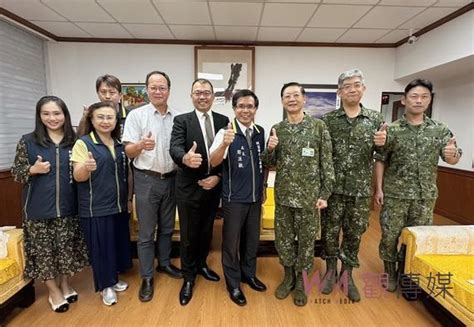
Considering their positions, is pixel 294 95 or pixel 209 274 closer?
pixel 294 95

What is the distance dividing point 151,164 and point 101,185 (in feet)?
1.20

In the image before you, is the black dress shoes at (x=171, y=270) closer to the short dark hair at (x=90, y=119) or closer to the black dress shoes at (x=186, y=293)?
the black dress shoes at (x=186, y=293)

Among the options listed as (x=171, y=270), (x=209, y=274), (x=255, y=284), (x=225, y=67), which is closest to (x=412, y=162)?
(x=255, y=284)

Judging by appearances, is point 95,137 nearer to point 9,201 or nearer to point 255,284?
point 255,284

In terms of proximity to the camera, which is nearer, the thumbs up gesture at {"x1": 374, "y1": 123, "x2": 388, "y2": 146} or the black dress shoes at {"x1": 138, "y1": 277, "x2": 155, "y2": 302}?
the thumbs up gesture at {"x1": 374, "y1": 123, "x2": 388, "y2": 146}

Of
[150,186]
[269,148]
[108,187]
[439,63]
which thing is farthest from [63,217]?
[439,63]

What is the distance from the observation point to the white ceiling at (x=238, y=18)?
9.98ft

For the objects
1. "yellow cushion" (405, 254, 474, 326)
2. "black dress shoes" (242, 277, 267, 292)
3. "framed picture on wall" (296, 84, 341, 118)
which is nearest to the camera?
"yellow cushion" (405, 254, 474, 326)

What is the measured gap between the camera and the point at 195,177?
1.97 metres

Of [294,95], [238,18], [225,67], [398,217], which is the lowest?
[398,217]

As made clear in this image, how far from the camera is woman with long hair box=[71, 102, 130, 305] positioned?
1.86 m

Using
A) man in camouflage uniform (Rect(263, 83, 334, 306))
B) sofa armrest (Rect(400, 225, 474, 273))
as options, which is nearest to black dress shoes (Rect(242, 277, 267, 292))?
man in camouflage uniform (Rect(263, 83, 334, 306))

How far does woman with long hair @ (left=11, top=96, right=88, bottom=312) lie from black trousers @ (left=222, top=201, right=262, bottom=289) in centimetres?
107

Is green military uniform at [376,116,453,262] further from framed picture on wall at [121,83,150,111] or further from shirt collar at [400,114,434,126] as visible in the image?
framed picture on wall at [121,83,150,111]
